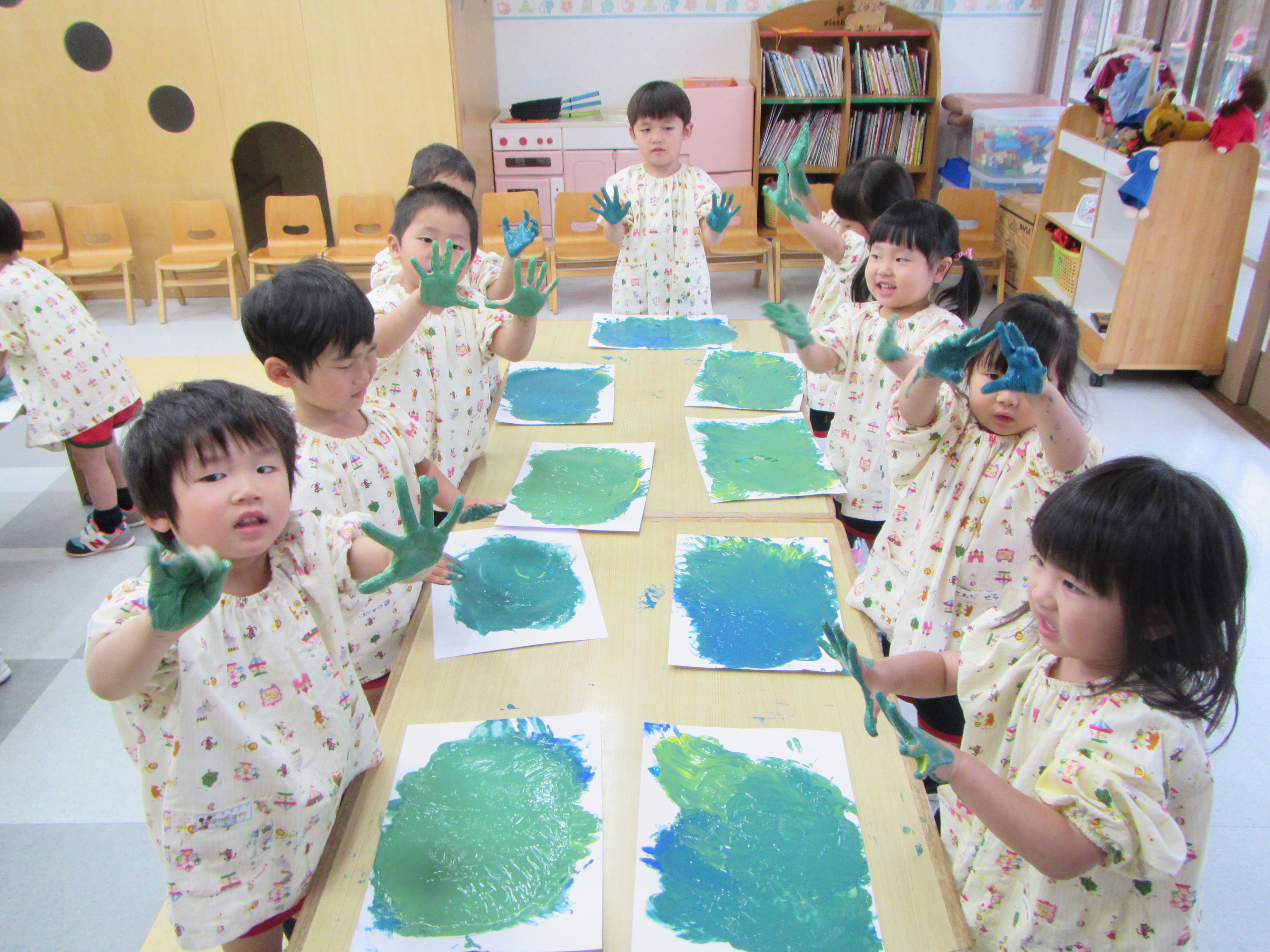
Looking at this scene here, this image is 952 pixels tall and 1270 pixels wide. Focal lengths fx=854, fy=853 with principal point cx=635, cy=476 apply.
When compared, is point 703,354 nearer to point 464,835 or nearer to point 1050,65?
point 464,835

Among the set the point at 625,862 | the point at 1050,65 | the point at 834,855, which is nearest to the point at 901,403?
the point at 834,855

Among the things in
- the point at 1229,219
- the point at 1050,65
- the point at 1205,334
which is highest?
the point at 1050,65

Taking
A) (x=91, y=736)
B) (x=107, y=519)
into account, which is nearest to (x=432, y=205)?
(x=91, y=736)

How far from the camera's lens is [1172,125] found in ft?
11.4

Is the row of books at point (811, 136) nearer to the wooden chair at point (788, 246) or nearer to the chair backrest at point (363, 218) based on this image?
the wooden chair at point (788, 246)

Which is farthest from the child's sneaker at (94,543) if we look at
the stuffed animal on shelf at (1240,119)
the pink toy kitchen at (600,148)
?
the stuffed animal on shelf at (1240,119)

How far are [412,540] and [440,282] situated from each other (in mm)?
695

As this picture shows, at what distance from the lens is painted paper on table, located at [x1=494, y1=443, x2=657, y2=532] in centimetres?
164

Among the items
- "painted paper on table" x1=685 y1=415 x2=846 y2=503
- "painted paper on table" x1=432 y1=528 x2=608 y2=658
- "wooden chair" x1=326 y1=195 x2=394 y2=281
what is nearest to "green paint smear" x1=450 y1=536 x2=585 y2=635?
"painted paper on table" x1=432 y1=528 x2=608 y2=658

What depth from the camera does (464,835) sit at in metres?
1.01

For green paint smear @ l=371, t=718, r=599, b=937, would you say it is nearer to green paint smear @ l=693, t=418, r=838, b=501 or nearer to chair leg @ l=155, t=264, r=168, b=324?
green paint smear @ l=693, t=418, r=838, b=501

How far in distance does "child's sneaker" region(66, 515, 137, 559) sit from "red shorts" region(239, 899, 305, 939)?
227 cm

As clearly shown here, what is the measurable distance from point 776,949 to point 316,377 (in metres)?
1.03

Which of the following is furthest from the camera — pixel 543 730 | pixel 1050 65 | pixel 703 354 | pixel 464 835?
pixel 1050 65
